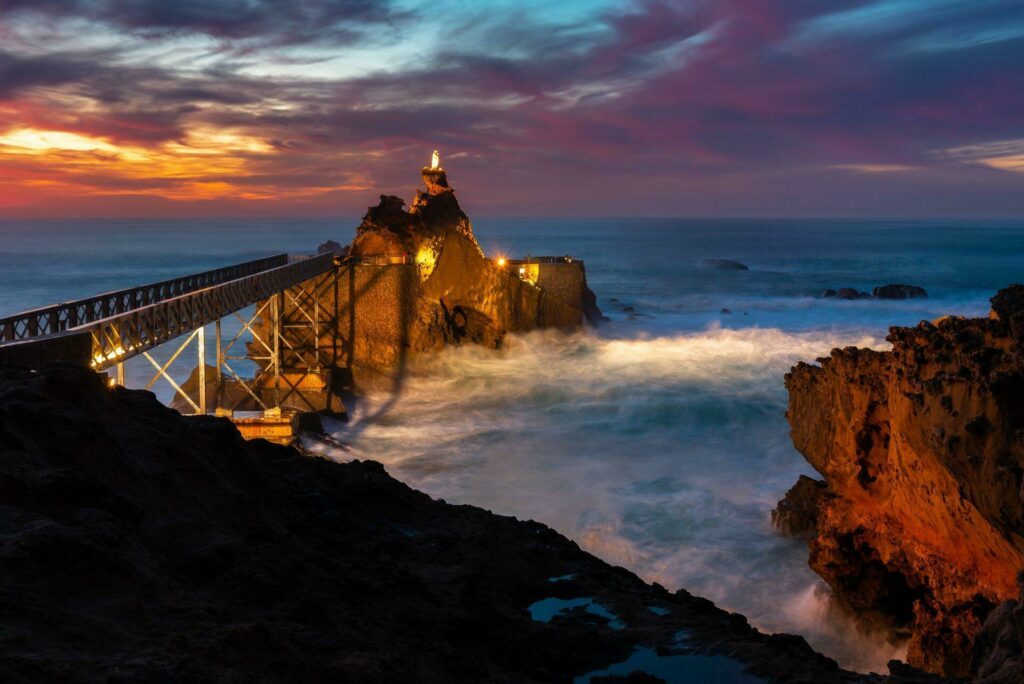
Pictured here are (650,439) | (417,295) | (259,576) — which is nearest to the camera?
(259,576)

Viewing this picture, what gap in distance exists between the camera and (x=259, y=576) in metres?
6.69

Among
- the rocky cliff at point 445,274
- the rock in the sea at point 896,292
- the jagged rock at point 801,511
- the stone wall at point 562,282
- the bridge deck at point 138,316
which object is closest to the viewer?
the bridge deck at point 138,316

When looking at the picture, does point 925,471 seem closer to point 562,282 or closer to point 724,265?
point 562,282

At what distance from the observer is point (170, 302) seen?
1661 cm

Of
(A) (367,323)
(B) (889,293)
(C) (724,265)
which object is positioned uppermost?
(C) (724,265)

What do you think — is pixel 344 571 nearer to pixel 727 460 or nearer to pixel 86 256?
pixel 727 460

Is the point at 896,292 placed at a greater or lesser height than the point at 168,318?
lesser

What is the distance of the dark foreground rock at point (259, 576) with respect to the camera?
17.5 feet

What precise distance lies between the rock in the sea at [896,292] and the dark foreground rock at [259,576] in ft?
221

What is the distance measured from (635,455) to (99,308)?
14946mm

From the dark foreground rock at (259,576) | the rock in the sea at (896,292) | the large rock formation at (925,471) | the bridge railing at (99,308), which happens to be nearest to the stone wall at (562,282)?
the bridge railing at (99,308)

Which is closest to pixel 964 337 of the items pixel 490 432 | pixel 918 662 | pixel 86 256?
pixel 918 662

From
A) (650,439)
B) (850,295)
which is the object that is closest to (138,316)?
(650,439)

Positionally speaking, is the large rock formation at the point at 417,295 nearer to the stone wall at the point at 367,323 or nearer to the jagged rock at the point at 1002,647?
the stone wall at the point at 367,323
